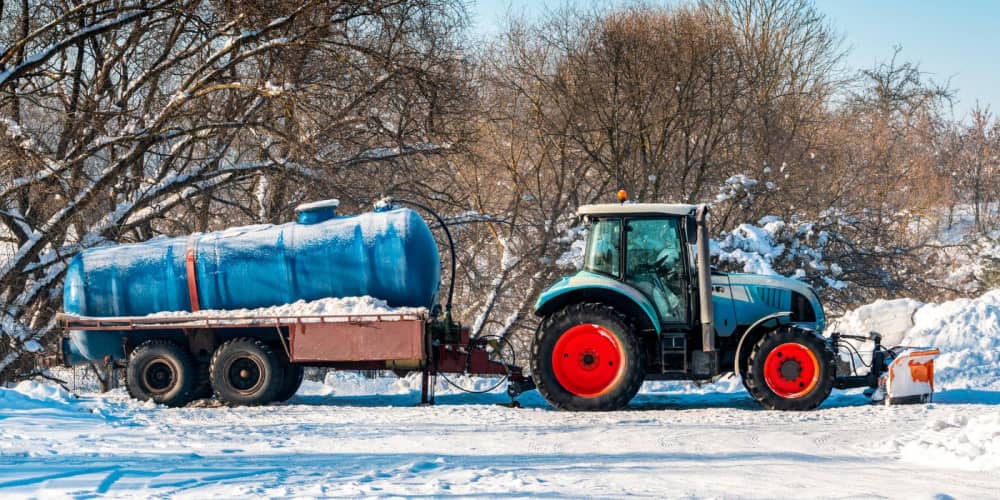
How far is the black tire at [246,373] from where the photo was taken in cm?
1180

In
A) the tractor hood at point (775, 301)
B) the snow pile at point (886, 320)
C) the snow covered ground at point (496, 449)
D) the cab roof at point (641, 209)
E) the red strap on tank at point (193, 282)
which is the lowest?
the snow covered ground at point (496, 449)

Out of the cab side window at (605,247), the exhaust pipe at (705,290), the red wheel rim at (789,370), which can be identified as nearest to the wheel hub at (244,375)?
the cab side window at (605,247)

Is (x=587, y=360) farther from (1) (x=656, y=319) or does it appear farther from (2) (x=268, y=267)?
(2) (x=268, y=267)

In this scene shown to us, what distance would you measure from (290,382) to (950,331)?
9065 millimetres

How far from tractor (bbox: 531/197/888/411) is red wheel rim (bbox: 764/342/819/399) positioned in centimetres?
1

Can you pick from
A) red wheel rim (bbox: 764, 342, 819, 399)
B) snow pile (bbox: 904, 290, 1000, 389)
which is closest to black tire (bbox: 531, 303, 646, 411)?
red wheel rim (bbox: 764, 342, 819, 399)

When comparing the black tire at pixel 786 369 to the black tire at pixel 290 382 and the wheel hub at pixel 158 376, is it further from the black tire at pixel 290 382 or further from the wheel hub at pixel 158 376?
the wheel hub at pixel 158 376

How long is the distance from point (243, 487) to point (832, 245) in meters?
18.8

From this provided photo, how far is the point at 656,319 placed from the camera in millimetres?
10617

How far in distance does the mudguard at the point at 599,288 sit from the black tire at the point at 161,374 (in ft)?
14.6

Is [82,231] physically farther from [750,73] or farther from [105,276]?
[750,73]

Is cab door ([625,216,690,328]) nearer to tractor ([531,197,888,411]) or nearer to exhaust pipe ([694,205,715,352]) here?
tractor ([531,197,888,411])

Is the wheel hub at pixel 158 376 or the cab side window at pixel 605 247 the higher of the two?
the cab side window at pixel 605 247

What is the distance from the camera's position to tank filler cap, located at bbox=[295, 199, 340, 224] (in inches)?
482
